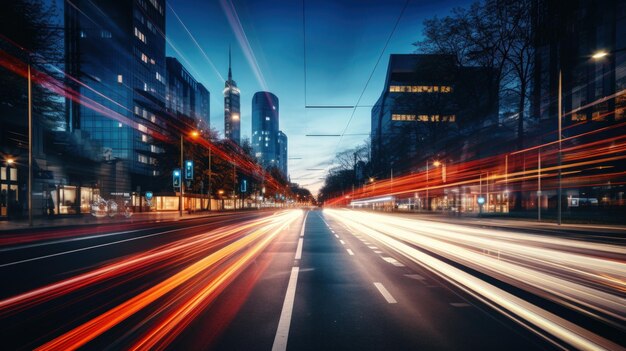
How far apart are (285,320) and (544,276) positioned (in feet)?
20.2

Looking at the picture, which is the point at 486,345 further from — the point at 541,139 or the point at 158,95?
the point at 158,95

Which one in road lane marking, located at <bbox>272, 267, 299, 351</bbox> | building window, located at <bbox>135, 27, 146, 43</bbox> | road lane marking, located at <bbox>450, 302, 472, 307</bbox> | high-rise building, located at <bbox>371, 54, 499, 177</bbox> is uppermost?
building window, located at <bbox>135, 27, 146, 43</bbox>

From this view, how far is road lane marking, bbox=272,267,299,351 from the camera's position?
160 inches

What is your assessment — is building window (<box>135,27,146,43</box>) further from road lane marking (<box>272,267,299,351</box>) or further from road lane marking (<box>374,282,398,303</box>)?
road lane marking (<box>374,282,398,303</box>)

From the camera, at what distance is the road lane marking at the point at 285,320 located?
4.07 meters

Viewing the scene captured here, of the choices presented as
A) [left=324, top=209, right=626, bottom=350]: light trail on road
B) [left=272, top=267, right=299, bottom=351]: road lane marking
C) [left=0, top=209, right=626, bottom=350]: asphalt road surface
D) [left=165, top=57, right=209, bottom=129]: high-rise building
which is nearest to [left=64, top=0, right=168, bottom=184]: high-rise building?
[left=165, top=57, right=209, bottom=129]: high-rise building

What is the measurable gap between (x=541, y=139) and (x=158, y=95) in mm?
77479

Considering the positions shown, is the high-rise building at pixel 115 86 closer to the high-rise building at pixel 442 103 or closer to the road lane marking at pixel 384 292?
the high-rise building at pixel 442 103

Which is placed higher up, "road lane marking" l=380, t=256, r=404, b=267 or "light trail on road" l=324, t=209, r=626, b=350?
"light trail on road" l=324, t=209, r=626, b=350

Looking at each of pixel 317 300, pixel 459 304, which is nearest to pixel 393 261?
pixel 459 304

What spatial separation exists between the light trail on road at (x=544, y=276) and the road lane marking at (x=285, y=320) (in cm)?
341

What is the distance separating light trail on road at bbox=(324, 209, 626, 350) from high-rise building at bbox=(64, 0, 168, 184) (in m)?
57.2

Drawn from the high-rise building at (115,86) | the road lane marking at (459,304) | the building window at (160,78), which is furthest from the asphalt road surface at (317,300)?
the building window at (160,78)

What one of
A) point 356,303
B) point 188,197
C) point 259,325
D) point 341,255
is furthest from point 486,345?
point 188,197
